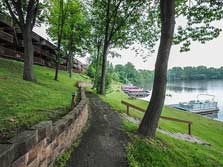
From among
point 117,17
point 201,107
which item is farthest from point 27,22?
point 201,107

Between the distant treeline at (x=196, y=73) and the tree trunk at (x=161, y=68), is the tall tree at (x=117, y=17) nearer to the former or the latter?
the tree trunk at (x=161, y=68)

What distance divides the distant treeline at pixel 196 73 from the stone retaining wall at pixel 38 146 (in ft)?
396

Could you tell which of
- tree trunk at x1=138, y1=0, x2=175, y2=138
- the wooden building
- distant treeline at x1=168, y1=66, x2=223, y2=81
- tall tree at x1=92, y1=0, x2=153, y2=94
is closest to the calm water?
tall tree at x1=92, y1=0, x2=153, y2=94

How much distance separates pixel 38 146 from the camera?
2.77m

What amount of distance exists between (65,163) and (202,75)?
126m

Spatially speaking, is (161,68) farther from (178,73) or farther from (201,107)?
(178,73)

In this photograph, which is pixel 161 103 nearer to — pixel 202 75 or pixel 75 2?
pixel 75 2

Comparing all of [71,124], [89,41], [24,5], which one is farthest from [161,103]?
[89,41]

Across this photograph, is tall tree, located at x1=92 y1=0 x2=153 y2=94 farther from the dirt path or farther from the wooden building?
the dirt path

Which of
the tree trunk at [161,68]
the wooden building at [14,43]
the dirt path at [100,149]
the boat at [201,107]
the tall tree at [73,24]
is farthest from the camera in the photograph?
the boat at [201,107]

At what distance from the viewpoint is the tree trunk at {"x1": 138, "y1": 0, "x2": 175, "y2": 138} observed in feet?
19.0

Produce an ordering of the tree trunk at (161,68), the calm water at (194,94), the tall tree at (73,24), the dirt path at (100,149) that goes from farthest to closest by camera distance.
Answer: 1. the calm water at (194,94)
2. the tall tree at (73,24)
3. the tree trunk at (161,68)
4. the dirt path at (100,149)

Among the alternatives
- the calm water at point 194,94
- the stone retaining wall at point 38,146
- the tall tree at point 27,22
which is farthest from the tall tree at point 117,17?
the calm water at point 194,94

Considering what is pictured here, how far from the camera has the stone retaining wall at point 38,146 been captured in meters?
2.10
